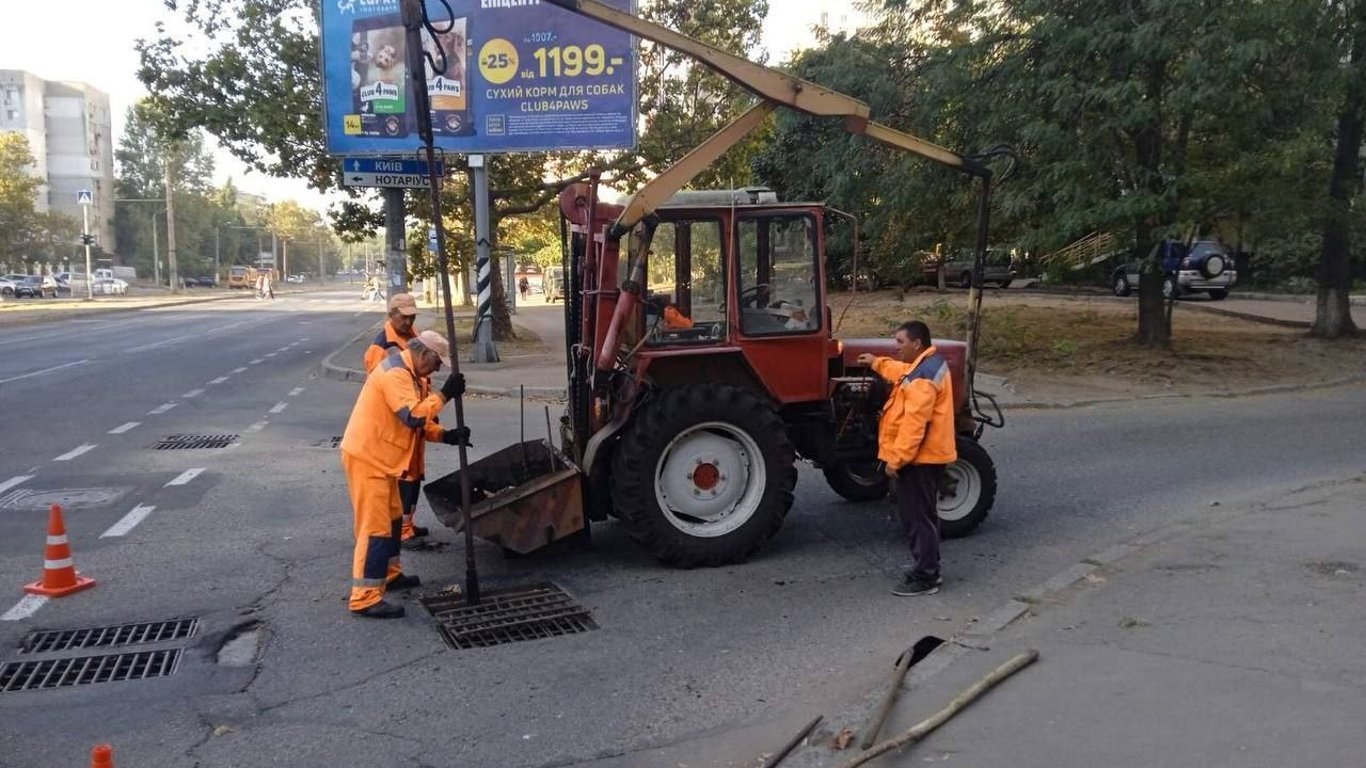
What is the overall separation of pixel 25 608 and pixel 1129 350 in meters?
15.5

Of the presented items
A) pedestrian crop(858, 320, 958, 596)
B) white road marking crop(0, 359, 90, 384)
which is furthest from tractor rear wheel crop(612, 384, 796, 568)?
white road marking crop(0, 359, 90, 384)

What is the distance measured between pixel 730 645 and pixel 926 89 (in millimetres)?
13122

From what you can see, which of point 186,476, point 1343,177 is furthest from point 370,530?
point 1343,177

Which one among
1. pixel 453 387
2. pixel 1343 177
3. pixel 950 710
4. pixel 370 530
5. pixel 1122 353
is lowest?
pixel 950 710

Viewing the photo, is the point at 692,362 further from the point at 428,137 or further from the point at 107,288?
the point at 107,288

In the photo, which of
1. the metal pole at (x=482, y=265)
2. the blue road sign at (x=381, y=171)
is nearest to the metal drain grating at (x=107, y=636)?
the metal pole at (x=482, y=265)

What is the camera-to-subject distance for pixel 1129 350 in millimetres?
16422

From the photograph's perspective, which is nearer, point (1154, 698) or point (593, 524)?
point (1154, 698)

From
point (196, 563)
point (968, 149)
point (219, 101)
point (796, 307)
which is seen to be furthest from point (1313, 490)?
point (219, 101)

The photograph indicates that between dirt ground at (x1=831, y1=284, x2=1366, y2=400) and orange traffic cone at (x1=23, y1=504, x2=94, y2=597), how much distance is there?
788 centimetres

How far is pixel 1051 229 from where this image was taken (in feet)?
47.4

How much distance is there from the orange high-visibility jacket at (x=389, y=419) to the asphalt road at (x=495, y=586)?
0.92 meters

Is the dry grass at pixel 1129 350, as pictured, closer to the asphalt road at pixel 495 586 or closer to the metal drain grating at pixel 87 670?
the asphalt road at pixel 495 586

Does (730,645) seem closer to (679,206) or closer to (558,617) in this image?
(558,617)
